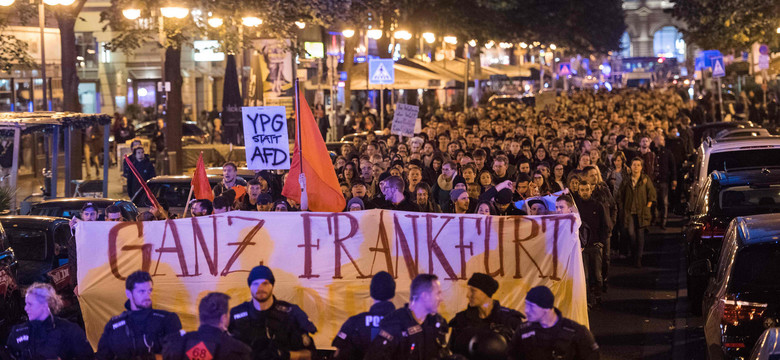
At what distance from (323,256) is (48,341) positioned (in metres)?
3.25

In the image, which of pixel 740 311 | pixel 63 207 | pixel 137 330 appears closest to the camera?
pixel 137 330

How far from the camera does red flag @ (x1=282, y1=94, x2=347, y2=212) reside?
11719mm

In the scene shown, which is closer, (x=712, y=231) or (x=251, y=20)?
(x=712, y=231)

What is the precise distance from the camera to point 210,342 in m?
6.05

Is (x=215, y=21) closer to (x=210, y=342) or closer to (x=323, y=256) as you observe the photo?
(x=323, y=256)

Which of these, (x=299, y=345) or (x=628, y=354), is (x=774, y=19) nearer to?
(x=628, y=354)

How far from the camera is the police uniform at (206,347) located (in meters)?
6.04

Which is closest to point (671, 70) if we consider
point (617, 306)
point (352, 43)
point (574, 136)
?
point (352, 43)

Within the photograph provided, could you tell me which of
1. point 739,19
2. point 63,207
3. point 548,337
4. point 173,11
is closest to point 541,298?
point 548,337

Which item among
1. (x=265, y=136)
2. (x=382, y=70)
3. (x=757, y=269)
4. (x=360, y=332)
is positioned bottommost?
(x=360, y=332)

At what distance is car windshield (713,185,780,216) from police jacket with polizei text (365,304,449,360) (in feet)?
21.6

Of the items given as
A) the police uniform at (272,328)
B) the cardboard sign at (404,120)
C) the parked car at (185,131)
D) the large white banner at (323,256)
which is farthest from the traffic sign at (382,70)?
the police uniform at (272,328)

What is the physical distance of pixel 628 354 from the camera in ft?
35.7

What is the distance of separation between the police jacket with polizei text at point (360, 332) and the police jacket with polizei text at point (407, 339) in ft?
1.25
